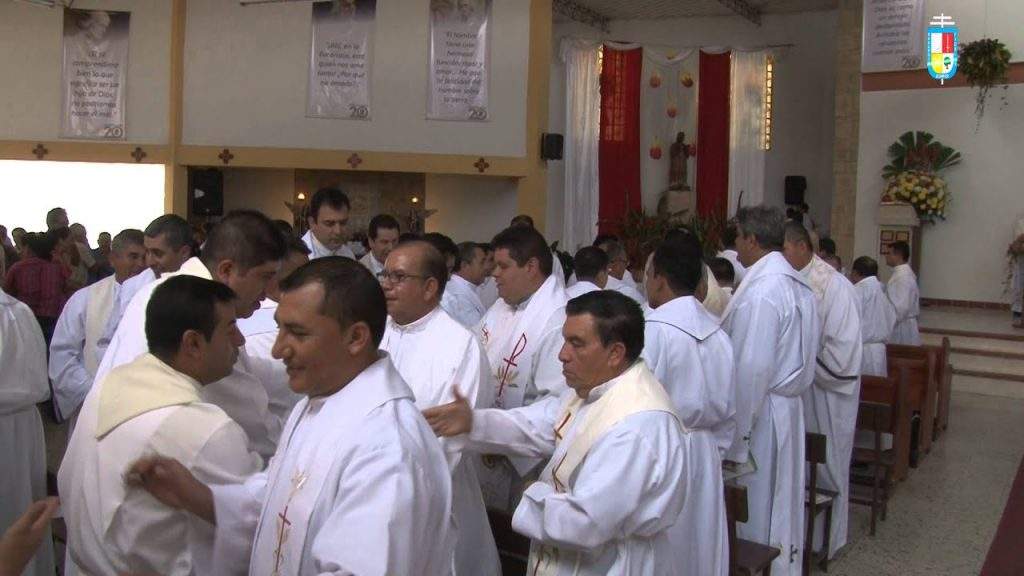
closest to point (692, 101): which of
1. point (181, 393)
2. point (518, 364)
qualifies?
point (518, 364)

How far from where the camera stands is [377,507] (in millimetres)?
1911

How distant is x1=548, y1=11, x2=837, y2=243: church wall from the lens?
1784cm

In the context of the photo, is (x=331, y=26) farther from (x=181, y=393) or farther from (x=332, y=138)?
(x=181, y=393)

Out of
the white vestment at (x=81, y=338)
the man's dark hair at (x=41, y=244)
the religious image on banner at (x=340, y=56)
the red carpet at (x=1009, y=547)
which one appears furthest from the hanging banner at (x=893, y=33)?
the red carpet at (x=1009, y=547)

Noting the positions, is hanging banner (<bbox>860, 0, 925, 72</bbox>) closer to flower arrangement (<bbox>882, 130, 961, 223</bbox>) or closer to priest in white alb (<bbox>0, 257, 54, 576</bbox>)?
flower arrangement (<bbox>882, 130, 961, 223</bbox>)

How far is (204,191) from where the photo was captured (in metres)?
12.2

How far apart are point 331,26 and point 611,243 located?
207 inches

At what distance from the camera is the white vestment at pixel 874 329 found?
8.32m

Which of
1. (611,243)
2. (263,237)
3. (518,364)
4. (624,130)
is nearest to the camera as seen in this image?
(263,237)

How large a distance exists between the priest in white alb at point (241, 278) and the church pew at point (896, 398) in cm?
479

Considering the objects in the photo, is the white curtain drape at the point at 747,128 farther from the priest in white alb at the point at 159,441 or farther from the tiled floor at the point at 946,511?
the priest in white alb at the point at 159,441

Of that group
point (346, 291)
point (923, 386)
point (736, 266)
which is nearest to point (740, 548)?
point (346, 291)

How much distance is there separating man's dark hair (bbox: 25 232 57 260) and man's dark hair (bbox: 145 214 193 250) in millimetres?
4258

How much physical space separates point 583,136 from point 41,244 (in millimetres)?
11252
